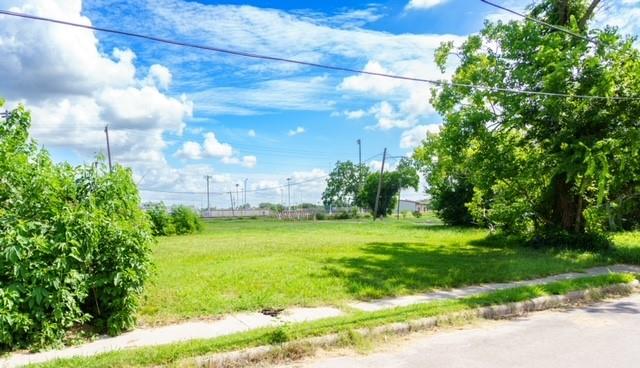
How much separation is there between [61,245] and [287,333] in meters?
2.68

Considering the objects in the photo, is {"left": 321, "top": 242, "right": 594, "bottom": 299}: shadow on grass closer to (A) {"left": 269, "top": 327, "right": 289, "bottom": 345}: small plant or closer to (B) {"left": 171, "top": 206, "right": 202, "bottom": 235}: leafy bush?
(A) {"left": 269, "top": 327, "right": 289, "bottom": 345}: small plant

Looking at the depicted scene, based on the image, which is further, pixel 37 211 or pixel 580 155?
pixel 580 155

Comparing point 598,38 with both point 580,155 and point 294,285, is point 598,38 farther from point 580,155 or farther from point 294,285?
point 294,285

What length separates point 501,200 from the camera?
15.8m

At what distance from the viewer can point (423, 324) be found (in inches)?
226

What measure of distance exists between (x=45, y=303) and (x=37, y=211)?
1082 millimetres

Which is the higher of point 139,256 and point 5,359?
point 139,256

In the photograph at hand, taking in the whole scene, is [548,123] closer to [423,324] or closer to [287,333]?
[423,324]

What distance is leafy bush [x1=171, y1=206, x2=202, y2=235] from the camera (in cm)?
2550

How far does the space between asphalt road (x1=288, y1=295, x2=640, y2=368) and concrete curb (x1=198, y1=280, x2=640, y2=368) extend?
0.77ft

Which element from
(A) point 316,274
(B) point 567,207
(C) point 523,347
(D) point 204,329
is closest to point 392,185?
(B) point 567,207

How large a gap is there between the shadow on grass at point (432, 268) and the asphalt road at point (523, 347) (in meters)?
2.00

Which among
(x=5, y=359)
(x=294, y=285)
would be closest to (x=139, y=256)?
(x=5, y=359)

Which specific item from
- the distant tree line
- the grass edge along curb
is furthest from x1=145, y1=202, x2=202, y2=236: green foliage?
the distant tree line
